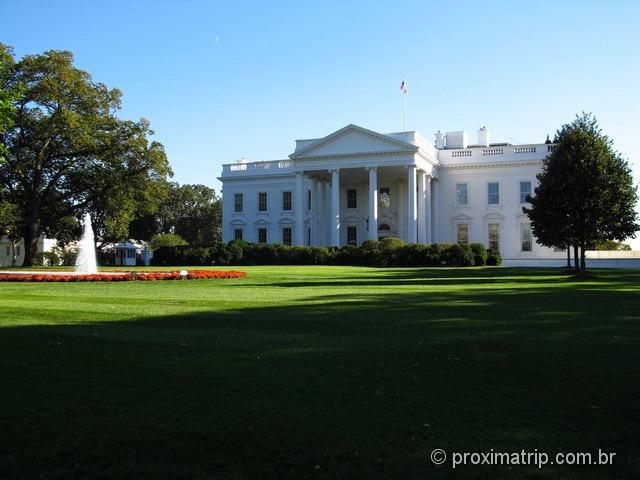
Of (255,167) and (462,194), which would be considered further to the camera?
(255,167)

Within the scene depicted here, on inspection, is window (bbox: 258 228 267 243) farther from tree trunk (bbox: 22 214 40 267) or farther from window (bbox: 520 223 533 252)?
window (bbox: 520 223 533 252)

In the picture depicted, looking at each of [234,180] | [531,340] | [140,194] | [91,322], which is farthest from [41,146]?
[531,340]

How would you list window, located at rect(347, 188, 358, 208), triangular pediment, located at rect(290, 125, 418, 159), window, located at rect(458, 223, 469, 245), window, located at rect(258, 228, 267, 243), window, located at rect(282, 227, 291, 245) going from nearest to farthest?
1. triangular pediment, located at rect(290, 125, 418, 159)
2. window, located at rect(458, 223, 469, 245)
3. window, located at rect(347, 188, 358, 208)
4. window, located at rect(282, 227, 291, 245)
5. window, located at rect(258, 228, 267, 243)

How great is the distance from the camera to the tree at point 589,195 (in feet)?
91.2

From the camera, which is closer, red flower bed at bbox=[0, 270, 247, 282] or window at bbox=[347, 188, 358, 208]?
red flower bed at bbox=[0, 270, 247, 282]

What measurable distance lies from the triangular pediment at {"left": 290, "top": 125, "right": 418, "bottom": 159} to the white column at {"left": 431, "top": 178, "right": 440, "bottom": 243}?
9483 mm

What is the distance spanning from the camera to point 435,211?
63469 millimetres

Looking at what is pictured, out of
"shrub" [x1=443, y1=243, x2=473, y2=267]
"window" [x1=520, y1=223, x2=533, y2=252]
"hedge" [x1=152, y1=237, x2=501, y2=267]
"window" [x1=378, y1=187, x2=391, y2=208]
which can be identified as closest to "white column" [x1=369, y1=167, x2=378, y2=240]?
"hedge" [x1=152, y1=237, x2=501, y2=267]

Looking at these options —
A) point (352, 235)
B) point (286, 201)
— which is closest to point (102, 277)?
point (352, 235)

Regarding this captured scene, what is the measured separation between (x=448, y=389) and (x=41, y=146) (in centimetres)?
4752

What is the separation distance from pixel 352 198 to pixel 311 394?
198 feet

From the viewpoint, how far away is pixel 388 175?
63344 millimetres

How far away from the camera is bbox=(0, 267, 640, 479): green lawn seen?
4.44 meters

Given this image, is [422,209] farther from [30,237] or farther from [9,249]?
[9,249]
